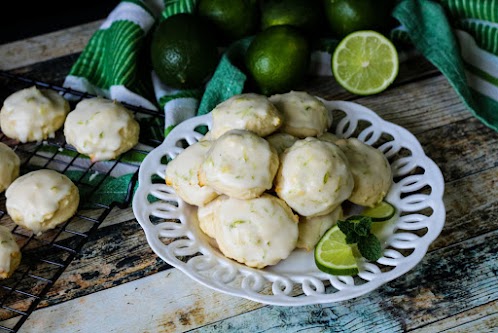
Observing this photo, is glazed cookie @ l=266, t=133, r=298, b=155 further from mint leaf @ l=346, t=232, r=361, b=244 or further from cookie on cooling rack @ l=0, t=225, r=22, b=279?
cookie on cooling rack @ l=0, t=225, r=22, b=279

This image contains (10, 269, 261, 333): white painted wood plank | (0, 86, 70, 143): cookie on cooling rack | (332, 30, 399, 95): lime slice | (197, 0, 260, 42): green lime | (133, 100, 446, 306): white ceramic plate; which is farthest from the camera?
(197, 0, 260, 42): green lime

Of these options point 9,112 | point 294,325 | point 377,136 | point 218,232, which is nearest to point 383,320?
point 294,325

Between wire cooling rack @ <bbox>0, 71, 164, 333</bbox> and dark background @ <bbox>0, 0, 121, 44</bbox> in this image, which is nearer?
wire cooling rack @ <bbox>0, 71, 164, 333</bbox>

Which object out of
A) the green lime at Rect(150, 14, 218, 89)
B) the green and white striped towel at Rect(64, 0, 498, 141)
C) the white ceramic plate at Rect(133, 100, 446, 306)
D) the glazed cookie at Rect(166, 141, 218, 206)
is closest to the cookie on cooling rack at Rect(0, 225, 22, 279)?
the white ceramic plate at Rect(133, 100, 446, 306)

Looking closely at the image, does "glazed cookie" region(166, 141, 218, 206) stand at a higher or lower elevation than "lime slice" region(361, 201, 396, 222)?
higher

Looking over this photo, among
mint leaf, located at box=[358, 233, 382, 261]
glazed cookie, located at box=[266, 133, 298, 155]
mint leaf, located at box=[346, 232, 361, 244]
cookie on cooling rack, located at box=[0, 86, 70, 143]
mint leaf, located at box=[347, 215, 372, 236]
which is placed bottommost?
mint leaf, located at box=[358, 233, 382, 261]

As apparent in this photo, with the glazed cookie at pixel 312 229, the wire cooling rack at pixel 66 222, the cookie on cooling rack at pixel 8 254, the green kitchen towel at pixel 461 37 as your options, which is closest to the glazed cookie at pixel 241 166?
the glazed cookie at pixel 312 229

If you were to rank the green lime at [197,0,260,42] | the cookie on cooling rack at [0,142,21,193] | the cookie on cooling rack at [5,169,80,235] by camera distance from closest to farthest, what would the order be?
the cookie on cooling rack at [5,169,80,235] → the cookie on cooling rack at [0,142,21,193] → the green lime at [197,0,260,42]
